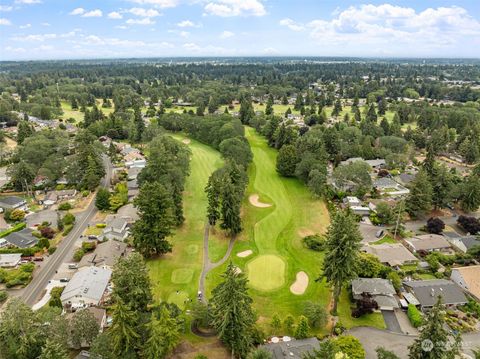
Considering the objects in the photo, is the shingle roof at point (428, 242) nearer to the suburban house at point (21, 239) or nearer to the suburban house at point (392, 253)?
the suburban house at point (392, 253)

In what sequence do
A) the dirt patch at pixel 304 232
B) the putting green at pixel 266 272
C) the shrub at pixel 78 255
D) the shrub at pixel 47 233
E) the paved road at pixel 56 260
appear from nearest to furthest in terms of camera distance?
the paved road at pixel 56 260, the putting green at pixel 266 272, the shrub at pixel 78 255, the shrub at pixel 47 233, the dirt patch at pixel 304 232

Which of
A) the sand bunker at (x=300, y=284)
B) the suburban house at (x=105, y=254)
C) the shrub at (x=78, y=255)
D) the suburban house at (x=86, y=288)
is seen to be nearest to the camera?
the suburban house at (x=86, y=288)

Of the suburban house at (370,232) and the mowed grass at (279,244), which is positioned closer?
the mowed grass at (279,244)

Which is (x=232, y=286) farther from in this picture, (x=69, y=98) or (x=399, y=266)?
(x=69, y=98)

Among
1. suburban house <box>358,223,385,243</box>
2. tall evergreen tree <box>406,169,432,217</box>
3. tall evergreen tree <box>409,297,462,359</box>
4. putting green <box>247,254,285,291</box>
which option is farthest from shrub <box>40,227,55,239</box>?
tall evergreen tree <box>406,169,432,217</box>

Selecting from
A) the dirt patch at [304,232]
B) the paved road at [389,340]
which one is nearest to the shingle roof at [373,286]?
the paved road at [389,340]

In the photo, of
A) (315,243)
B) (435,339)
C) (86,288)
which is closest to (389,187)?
(315,243)

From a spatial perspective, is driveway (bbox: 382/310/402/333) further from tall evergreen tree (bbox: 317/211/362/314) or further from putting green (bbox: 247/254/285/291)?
putting green (bbox: 247/254/285/291)
